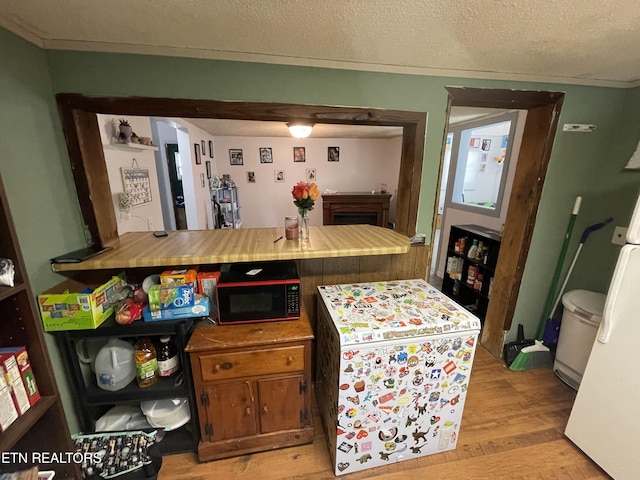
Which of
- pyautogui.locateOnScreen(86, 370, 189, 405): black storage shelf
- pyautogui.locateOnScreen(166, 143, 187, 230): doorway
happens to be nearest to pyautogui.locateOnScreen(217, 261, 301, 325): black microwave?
pyautogui.locateOnScreen(86, 370, 189, 405): black storage shelf

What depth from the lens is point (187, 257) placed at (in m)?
1.34

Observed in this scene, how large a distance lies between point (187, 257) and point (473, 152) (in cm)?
329

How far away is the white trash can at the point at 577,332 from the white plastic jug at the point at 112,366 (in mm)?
2829

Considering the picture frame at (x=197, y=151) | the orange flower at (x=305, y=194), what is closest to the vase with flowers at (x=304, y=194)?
the orange flower at (x=305, y=194)

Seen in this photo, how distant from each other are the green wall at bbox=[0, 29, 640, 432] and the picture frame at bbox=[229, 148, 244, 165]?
13.6 ft

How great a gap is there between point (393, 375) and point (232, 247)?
3.44ft

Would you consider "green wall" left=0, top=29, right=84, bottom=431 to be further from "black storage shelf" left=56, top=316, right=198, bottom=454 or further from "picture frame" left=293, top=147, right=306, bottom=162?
"picture frame" left=293, top=147, right=306, bottom=162

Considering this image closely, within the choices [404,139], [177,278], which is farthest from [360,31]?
[177,278]

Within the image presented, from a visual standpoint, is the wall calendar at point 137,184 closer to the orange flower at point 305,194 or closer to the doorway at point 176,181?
the orange flower at point 305,194

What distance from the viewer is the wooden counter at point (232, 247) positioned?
133cm

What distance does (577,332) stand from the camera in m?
1.92

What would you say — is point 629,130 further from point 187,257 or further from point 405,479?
point 187,257

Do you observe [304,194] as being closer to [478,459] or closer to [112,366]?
[112,366]

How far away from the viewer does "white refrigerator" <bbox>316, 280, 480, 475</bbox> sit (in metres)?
1.30
